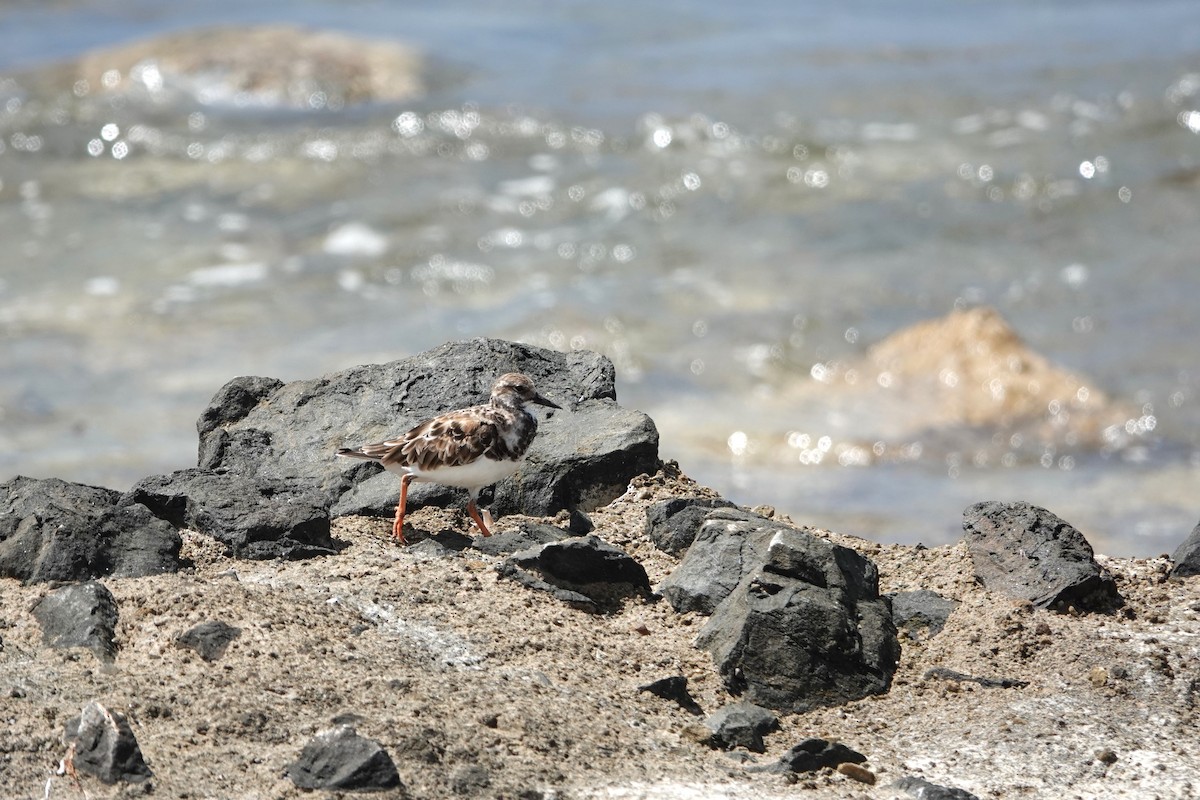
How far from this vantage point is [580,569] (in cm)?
624

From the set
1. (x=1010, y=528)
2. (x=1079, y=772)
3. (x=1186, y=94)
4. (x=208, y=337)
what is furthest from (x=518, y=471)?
(x=1186, y=94)

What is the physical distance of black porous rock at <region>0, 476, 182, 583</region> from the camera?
235 inches

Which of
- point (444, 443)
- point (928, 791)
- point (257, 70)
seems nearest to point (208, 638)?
point (444, 443)

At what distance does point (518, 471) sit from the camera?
23.4ft

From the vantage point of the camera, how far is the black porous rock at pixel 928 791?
15.8 ft

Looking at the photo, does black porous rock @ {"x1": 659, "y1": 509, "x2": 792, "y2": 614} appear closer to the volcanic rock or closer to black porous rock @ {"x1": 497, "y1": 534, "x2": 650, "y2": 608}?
the volcanic rock

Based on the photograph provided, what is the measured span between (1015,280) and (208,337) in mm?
9774

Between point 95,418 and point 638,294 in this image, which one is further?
point 638,294

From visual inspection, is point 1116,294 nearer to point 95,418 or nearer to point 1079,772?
point 95,418

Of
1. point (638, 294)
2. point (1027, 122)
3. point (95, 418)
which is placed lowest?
point (95, 418)

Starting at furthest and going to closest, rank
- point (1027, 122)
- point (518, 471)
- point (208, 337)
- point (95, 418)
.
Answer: point (1027, 122)
point (208, 337)
point (95, 418)
point (518, 471)

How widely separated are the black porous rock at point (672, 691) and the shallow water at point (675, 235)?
20.5ft

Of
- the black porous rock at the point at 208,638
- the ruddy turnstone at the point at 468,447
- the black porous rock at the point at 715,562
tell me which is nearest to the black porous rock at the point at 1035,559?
the black porous rock at the point at 715,562

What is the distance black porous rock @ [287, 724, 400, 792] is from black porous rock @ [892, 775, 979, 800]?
175 centimetres
